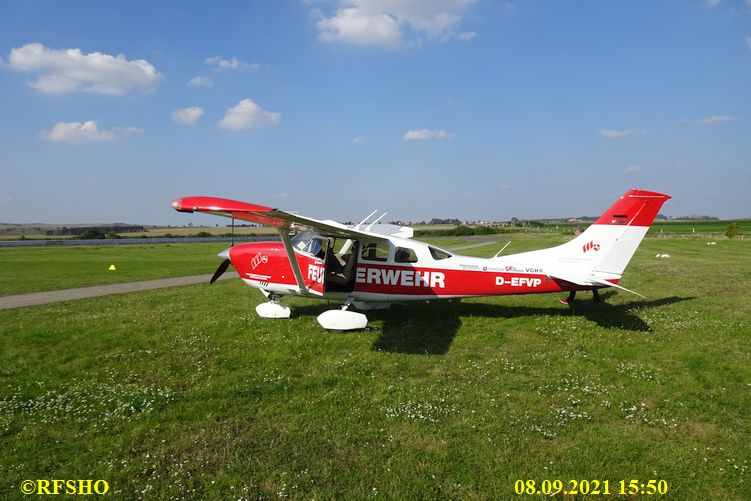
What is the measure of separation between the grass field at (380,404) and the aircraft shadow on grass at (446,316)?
3.4 inches

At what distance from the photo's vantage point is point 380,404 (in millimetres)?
5156

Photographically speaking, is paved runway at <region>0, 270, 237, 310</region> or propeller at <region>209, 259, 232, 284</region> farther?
paved runway at <region>0, 270, 237, 310</region>

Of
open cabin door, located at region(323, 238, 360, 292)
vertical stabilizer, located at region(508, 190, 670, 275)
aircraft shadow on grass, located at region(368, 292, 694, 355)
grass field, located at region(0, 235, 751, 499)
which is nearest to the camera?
grass field, located at region(0, 235, 751, 499)

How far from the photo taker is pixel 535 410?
16.3 feet

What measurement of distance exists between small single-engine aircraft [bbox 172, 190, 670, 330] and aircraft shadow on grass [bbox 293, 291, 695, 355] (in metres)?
0.63

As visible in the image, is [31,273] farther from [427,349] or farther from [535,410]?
[535,410]

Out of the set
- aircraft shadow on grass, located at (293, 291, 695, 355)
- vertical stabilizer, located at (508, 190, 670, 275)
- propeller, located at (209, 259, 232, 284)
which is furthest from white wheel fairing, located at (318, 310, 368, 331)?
vertical stabilizer, located at (508, 190, 670, 275)

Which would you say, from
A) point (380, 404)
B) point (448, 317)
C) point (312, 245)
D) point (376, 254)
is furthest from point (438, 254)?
point (380, 404)

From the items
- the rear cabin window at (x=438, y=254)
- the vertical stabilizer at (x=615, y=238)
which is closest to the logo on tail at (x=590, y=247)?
the vertical stabilizer at (x=615, y=238)

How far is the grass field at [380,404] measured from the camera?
149 inches

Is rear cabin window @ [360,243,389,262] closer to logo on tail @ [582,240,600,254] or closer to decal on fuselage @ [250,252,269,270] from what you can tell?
decal on fuselage @ [250,252,269,270]

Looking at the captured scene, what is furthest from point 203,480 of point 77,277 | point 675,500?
point 77,277

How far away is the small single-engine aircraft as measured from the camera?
870 centimetres

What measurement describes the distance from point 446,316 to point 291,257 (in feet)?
13.1
